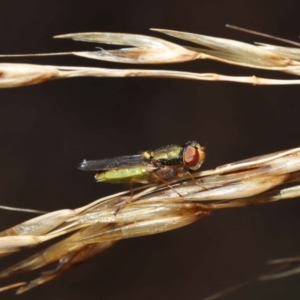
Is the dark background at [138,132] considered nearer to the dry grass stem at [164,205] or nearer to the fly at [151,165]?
the fly at [151,165]

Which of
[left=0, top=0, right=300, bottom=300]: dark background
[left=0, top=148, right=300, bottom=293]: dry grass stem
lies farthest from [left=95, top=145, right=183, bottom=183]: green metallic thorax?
[left=0, top=0, right=300, bottom=300]: dark background

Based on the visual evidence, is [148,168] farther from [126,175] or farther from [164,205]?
[164,205]

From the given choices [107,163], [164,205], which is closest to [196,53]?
[164,205]

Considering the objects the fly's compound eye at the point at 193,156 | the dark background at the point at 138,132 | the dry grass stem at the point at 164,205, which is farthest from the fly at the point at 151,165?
the dark background at the point at 138,132

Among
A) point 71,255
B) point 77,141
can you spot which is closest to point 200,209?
point 71,255

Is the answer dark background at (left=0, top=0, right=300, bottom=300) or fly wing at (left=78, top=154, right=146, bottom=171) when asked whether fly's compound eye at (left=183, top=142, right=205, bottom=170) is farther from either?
dark background at (left=0, top=0, right=300, bottom=300)

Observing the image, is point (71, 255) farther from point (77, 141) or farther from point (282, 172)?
point (77, 141)
